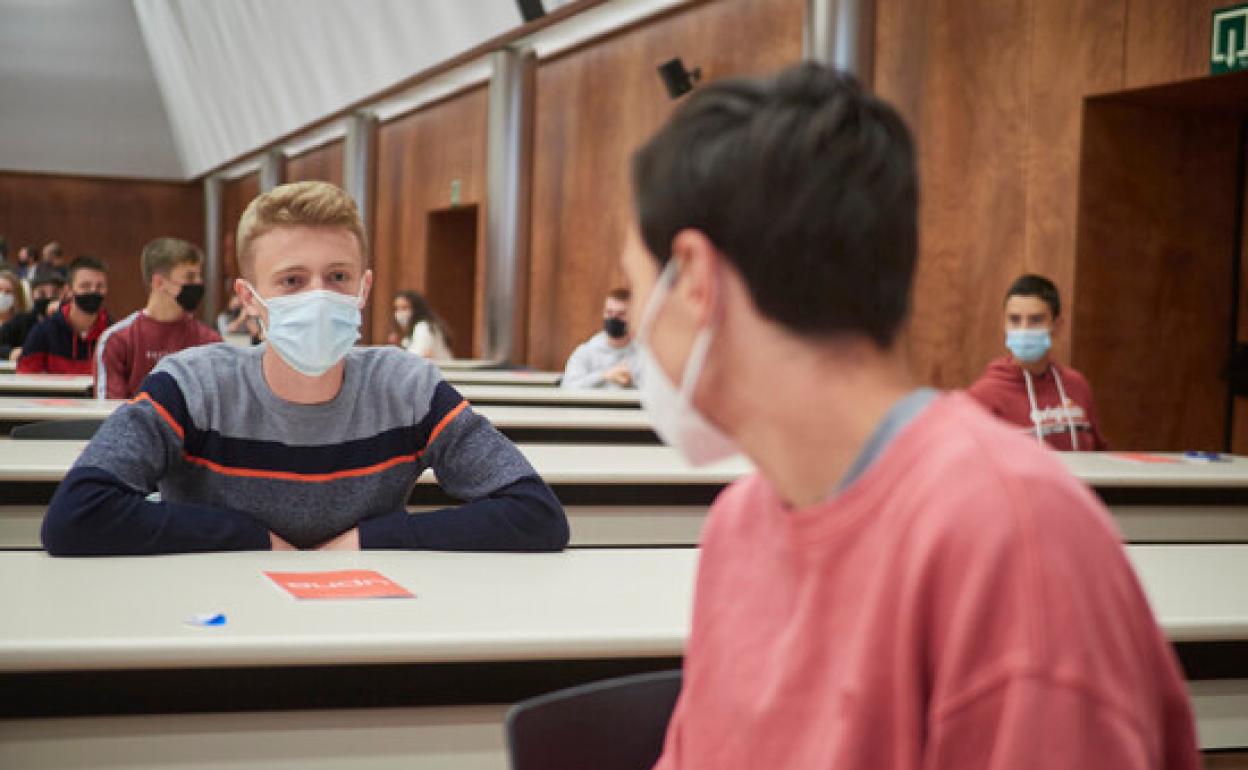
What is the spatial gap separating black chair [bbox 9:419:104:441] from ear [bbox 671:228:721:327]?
3.14 metres

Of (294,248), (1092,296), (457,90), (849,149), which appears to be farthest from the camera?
(457,90)

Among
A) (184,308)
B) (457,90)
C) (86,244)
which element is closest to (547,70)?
(457,90)

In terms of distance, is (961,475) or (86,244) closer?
(961,475)

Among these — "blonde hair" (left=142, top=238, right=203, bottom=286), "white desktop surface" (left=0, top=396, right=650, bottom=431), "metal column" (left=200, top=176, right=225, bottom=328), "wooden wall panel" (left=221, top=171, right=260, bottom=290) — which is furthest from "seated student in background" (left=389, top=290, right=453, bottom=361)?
"metal column" (left=200, top=176, right=225, bottom=328)

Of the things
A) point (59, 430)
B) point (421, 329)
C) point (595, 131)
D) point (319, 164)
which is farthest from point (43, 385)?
point (319, 164)

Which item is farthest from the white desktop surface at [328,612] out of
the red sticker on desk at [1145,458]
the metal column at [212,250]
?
the metal column at [212,250]

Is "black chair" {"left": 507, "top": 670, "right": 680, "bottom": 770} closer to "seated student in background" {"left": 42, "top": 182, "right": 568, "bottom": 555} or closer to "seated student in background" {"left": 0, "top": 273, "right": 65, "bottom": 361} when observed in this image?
"seated student in background" {"left": 42, "top": 182, "right": 568, "bottom": 555}

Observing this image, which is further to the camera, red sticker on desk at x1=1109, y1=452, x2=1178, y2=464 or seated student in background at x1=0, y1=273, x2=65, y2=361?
seated student in background at x1=0, y1=273, x2=65, y2=361

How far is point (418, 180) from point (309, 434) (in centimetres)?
1139

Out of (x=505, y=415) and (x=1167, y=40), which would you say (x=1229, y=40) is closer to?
(x=1167, y=40)

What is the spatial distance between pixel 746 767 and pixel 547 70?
10.5m

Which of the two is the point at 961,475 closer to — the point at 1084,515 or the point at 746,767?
the point at 1084,515

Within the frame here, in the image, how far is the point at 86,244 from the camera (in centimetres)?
2012

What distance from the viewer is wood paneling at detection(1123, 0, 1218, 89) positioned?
18.6 feet
